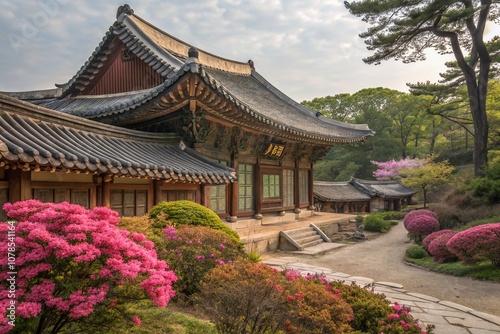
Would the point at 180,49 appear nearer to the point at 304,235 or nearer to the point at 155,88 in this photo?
the point at 155,88

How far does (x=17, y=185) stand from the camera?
5.66 meters

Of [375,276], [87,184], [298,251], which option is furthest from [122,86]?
[375,276]

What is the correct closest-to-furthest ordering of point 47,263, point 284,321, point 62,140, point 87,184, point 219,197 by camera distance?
point 47,263, point 284,321, point 62,140, point 87,184, point 219,197

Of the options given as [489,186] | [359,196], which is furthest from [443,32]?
[359,196]

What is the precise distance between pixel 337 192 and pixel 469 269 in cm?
2060

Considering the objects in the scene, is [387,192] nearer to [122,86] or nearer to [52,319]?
[122,86]

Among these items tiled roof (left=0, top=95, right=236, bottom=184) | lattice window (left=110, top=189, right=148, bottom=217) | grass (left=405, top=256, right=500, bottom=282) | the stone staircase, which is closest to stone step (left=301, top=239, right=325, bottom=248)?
the stone staircase

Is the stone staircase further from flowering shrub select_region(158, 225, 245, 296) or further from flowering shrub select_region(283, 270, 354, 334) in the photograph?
flowering shrub select_region(283, 270, 354, 334)

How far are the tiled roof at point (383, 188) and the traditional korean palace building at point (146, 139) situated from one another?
55.0ft

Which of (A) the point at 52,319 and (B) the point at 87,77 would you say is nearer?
(A) the point at 52,319

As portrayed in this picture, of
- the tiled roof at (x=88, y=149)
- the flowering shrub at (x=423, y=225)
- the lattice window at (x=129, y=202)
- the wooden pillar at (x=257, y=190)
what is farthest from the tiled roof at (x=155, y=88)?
the flowering shrub at (x=423, y=225)

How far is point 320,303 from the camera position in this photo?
4258 mm

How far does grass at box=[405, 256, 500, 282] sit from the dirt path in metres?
0.26

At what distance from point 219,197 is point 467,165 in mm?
34361
